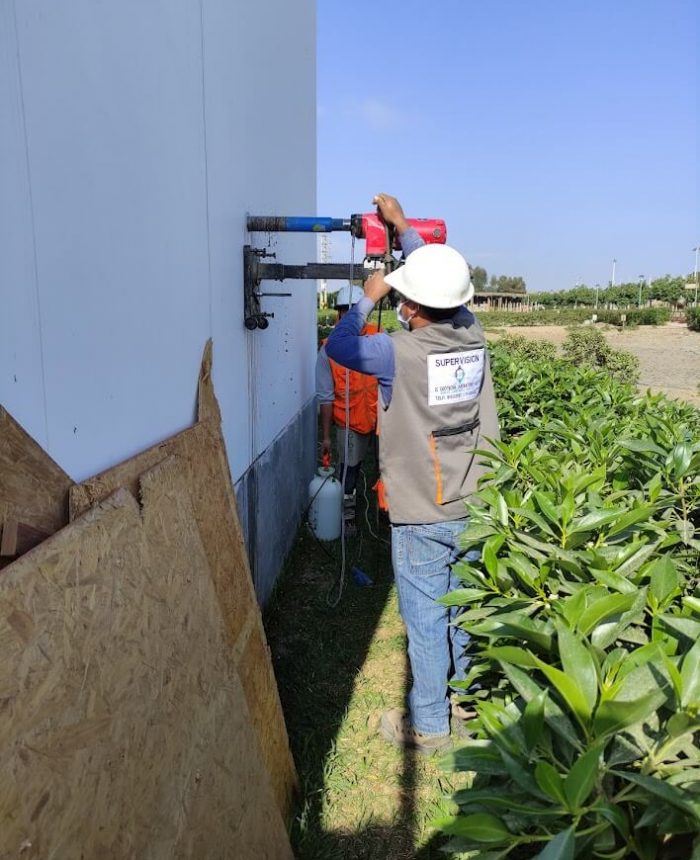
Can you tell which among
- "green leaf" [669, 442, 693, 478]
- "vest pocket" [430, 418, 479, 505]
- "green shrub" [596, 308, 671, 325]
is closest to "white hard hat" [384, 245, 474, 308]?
"vest pocket" [430, 418, 479, 505]

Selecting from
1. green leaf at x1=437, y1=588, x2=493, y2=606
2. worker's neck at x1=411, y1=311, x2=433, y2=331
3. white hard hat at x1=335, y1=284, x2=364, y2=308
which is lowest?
green leaf at x1=437, y1=588, x2=493, y2=606

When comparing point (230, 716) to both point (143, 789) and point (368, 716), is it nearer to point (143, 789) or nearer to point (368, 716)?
point (143, 789)

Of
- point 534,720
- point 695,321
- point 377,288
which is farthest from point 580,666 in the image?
point 695,321

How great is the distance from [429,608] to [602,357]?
11627 mm

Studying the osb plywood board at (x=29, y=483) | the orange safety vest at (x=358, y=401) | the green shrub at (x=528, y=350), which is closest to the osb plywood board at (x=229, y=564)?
the osb plywood board at (x=29, y=483)

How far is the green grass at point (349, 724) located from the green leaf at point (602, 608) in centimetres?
135

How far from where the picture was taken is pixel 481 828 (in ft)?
3.76

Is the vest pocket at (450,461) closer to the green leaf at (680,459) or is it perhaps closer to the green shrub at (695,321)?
the green leaf at (680,459)

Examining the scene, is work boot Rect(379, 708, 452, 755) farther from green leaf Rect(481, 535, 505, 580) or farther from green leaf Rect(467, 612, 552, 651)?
green leaf Rect(467, 612, 552, 651)

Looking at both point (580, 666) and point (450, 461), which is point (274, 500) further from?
point (580, 666)

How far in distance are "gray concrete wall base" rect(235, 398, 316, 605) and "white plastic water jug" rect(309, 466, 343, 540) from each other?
6.0 inches

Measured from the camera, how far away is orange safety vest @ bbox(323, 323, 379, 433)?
5.27m

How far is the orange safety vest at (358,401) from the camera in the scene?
527 cm

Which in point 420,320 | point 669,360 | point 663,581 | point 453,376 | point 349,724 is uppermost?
point 420,320
